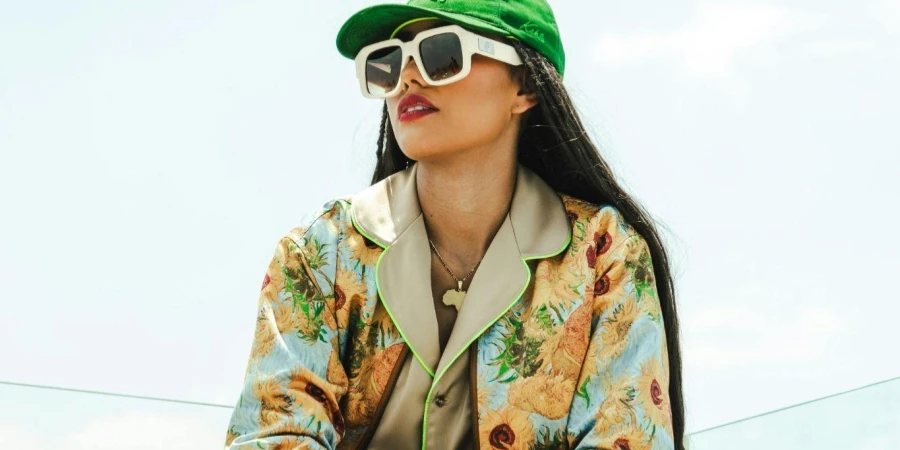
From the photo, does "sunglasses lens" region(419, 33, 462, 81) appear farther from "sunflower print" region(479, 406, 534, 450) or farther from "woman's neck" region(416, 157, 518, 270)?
"sunflower print" region(479, 406, 534, 450)

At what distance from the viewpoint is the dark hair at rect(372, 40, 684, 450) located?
295 centimetres

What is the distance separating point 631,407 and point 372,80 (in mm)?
1091

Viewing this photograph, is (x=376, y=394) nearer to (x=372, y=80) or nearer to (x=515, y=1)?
(x=372, y=80)

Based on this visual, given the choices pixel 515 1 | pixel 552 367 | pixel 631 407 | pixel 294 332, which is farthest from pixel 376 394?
pixel 515 1

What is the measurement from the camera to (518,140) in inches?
123

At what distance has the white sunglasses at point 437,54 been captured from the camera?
2.78m

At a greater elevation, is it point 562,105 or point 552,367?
point 562,105

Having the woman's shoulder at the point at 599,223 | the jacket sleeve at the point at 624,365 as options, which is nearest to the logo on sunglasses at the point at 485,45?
the woman's shoulder at the point at 599,223

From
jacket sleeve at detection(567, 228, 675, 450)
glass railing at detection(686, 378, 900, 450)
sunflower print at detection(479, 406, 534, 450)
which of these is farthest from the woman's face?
glass railing at detection(686, 378, 900, 450)

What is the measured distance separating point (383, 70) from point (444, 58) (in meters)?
0.20

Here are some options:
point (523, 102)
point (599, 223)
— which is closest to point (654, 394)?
point (599, 223)

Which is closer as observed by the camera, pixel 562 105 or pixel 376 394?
pixel 376 394

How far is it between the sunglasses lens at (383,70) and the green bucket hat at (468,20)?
0.08 m

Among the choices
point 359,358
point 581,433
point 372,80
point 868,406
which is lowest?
point 868,406
